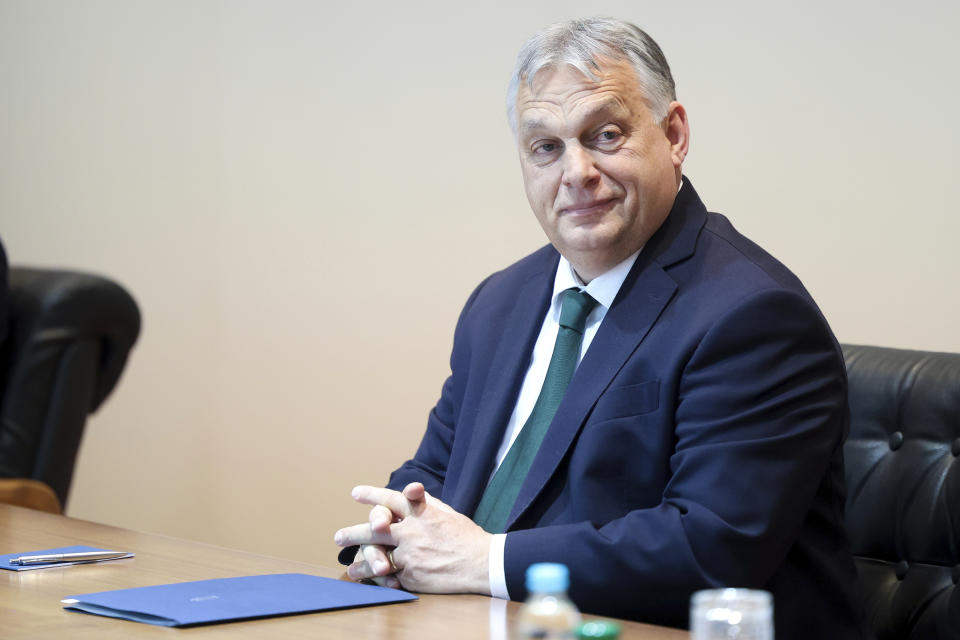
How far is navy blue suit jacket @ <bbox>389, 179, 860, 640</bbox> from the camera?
1.75 m

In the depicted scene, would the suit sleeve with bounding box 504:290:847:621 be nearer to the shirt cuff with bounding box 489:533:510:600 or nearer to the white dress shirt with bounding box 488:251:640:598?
the shirt cuff with bounding box 489:533:510:600

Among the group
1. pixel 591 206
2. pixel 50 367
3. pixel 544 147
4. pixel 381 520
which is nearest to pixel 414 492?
pixel 381 520

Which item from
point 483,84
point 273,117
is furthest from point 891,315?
point 273,117

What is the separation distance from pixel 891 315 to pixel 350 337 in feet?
6.82

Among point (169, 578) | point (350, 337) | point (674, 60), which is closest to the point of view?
point (169, 578)

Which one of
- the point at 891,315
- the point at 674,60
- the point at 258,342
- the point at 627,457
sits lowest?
the point at 258,342

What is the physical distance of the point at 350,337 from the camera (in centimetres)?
443

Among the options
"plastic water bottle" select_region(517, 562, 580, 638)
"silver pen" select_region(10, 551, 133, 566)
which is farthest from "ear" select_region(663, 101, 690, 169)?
"plastic water bottle" select_region(517, 562, 580, 638)

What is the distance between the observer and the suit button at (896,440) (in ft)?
6.86

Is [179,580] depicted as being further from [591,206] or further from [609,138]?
[609,138]

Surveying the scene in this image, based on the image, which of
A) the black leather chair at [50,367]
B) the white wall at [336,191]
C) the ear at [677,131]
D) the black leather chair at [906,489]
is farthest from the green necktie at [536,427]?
the black leather chair at [50,367]

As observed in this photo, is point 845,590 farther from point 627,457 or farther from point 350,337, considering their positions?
point 350,337

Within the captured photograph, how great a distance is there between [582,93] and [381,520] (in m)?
0.84

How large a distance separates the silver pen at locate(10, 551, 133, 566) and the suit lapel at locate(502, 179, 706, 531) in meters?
0.64
